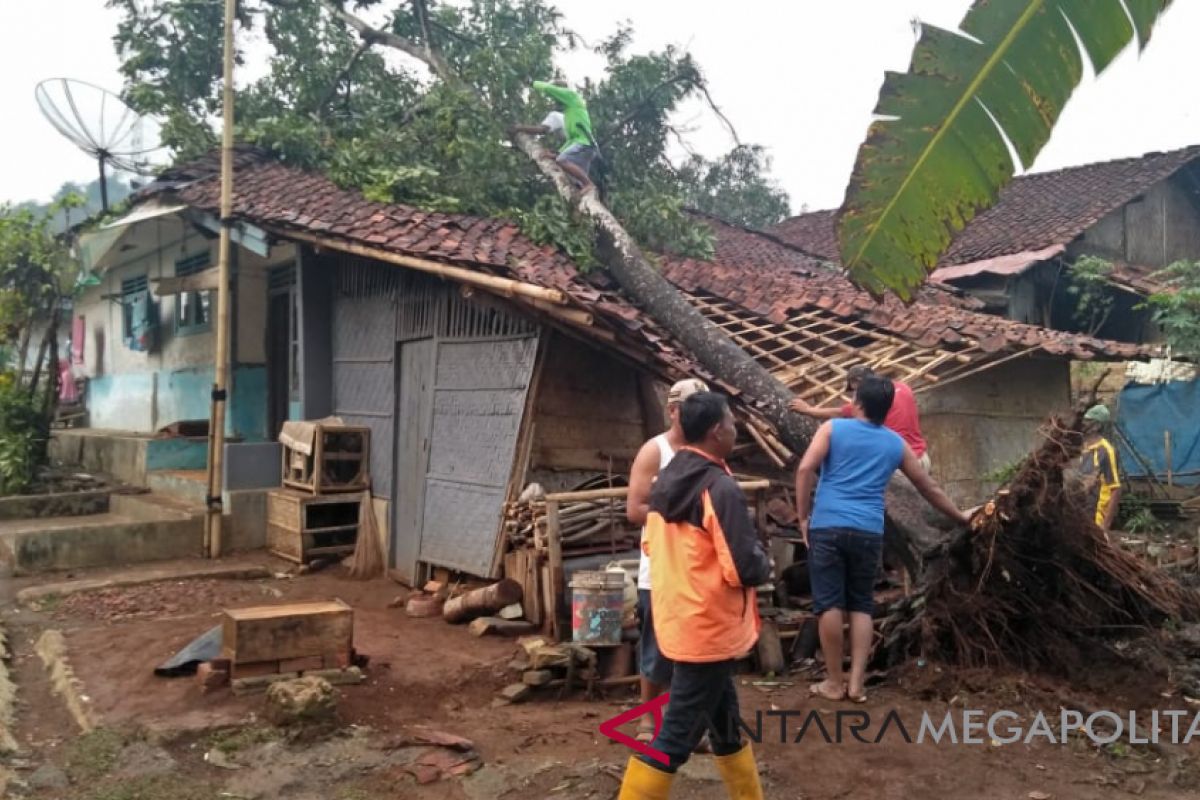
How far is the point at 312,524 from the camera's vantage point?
8977mm

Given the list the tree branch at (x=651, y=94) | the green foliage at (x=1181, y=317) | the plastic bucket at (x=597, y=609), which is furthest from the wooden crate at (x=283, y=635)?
the green foliage at (x=1181, y=317)

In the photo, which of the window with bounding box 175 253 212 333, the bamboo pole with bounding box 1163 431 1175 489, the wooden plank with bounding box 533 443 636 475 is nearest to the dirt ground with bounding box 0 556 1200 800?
the wooden plank with bounding box 533 443 636 475

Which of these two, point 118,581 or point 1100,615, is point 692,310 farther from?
point 118,581

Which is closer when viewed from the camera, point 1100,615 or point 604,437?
point 1100,615

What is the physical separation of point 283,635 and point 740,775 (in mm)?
2836

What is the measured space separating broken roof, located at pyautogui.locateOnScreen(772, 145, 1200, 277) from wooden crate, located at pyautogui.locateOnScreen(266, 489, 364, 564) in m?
9.88

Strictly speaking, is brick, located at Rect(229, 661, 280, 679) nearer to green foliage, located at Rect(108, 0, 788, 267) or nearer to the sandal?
the sandal

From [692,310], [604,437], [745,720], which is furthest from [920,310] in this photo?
[745,720]

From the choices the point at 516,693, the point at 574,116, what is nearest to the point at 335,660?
the point at 516,693

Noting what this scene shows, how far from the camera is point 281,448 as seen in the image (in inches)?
379

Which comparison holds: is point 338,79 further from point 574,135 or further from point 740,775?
point 740,775

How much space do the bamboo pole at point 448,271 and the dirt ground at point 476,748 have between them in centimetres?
248

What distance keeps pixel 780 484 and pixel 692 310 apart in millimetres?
1774

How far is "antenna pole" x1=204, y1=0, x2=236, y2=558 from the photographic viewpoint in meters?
8.96
